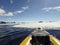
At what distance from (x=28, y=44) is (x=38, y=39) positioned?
190 cm

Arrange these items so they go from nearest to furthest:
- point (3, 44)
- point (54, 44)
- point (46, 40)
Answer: point (46, 40) < point (54, 44) < point (3, 44)

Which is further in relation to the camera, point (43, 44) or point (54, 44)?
point (54, 44)

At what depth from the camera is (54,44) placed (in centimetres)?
999

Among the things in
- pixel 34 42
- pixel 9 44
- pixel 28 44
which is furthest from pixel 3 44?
pixel 34 42

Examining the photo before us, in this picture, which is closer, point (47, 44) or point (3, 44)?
point (47, 44)

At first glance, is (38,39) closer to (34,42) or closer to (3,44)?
(34,42)

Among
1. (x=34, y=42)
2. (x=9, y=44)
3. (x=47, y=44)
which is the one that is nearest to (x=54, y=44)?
(x=47, y=44)

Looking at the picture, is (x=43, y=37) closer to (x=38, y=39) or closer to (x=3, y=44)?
(x=38, y=39)

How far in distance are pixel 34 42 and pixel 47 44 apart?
41.5 inches

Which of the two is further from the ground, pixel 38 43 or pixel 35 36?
pixel 35 36

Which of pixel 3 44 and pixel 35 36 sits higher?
pixel 35 36

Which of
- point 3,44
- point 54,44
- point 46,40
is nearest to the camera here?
point 46,40

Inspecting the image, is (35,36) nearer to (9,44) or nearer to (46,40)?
(46,40)

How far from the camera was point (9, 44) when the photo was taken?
612 inches
